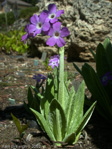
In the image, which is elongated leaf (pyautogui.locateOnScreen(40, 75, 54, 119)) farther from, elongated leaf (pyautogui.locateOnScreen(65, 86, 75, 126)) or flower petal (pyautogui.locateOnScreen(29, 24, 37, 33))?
flower petal (pyautogui.locateOnScreen(29, 24, 37, 33))

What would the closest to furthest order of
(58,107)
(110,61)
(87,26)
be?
(58,107) → (110,61) → (87,26)

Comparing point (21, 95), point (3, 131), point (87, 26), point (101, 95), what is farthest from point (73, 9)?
point (3, 131)

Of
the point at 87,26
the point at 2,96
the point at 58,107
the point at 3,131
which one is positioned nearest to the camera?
the point at 58,107

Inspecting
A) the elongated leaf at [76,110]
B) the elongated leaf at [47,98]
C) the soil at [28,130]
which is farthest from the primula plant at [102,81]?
the elongated leaf at [47,98]

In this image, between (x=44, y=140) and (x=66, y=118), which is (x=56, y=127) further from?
(x=44, y=140)

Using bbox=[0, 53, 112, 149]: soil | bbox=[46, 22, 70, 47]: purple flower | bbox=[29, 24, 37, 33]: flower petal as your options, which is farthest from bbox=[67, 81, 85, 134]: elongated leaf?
bbox=[29, 24, 37, 33]: flower petal

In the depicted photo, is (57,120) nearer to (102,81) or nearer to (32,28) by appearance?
(102,81)
